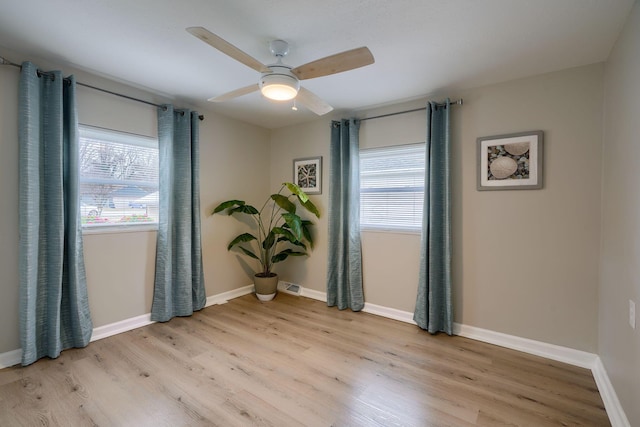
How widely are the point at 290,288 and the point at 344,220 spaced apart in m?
1.42

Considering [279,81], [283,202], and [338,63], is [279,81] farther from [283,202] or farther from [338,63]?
[283,202]

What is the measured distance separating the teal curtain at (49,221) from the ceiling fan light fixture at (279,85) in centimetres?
173

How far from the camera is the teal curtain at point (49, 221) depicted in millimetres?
2275

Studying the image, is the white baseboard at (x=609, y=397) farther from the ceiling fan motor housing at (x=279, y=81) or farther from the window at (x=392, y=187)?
the ceiling fan motor housing at (x=279, y=81)

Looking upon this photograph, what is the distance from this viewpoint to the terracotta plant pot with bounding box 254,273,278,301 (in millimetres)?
3984

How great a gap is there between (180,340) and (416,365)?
2131 mm

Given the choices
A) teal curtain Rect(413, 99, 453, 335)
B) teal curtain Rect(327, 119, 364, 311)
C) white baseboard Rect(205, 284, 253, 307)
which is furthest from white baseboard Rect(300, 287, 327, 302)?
teal curtain Rect(413, 99, 453, 335)

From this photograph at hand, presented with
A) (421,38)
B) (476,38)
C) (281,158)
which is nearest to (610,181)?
(476,38)

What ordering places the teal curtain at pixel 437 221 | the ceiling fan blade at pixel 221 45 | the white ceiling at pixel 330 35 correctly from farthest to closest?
1. the teal curtain at pixel 437 221
2. the white ceiling at pixel 330 35
3. the ceiling fan blade at pixel 221 45

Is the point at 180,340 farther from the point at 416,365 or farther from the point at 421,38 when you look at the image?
the point at 421,38

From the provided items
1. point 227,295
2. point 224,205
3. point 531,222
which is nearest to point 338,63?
point 531,222

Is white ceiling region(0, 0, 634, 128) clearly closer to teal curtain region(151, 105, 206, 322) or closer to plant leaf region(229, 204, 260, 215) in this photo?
teal curtain region(151, 105, 206, 322)

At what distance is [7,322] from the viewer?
2.32 m

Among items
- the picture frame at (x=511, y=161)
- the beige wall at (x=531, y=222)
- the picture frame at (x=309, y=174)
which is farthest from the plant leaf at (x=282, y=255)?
the picture frame at (x=511, y=161)
